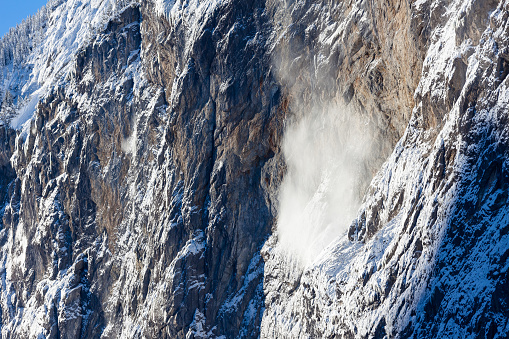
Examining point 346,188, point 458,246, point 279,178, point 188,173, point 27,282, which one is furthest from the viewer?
point 27,282

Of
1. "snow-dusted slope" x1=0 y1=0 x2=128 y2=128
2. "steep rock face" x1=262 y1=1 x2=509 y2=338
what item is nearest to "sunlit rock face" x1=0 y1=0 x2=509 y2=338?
"steep rock face" x1=262 y1=1 x2=509 y2=338

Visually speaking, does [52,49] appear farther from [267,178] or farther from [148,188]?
[267,178]

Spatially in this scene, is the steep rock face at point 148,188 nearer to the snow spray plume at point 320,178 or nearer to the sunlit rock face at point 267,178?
the sunlit rock face at point 267,178

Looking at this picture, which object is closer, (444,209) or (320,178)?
(444,209)

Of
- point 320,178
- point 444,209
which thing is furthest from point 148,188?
point 444,209

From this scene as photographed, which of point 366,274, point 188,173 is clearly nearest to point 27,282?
point 188,173

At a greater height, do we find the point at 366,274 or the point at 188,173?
the point at 188,173

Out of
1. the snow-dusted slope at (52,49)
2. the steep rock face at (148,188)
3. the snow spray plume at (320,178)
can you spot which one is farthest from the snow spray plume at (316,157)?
the snow-dusted slope at (52,49)

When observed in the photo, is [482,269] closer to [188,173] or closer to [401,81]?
[401,81]

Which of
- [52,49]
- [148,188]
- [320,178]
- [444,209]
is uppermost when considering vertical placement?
[52,49]
